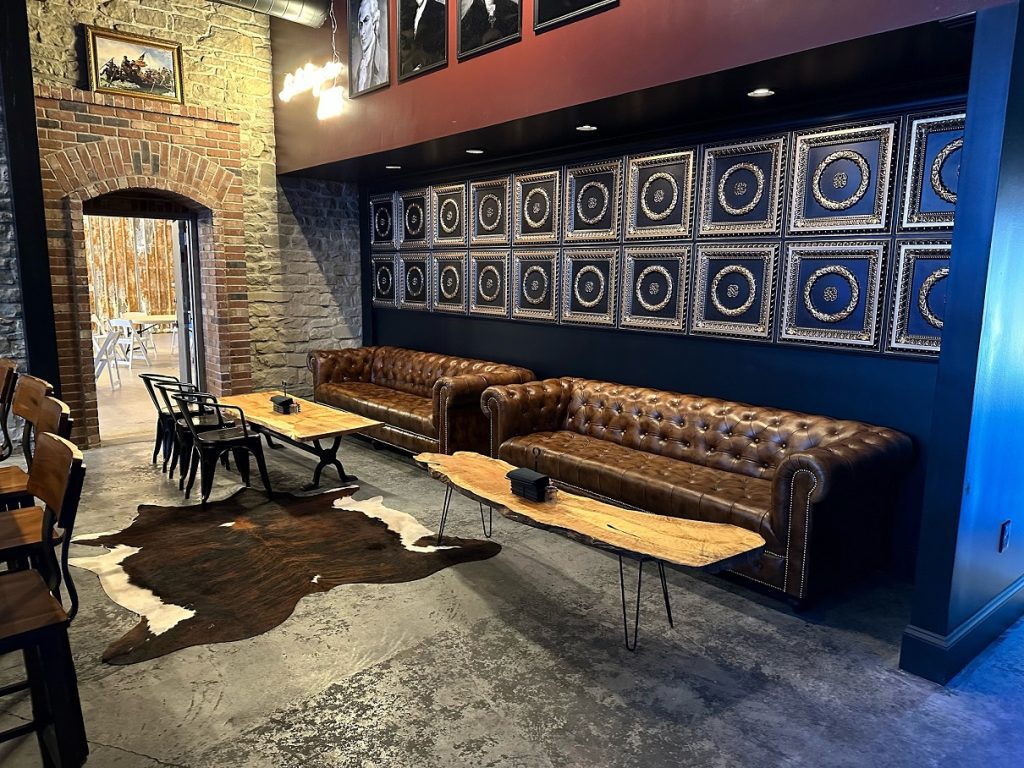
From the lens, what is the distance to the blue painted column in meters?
2.40

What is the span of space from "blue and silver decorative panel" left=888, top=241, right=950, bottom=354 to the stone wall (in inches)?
221

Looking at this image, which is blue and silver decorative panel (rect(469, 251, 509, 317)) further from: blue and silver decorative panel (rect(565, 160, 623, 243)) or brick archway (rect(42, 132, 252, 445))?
brick archway (rect(42, 132, 252, 445))

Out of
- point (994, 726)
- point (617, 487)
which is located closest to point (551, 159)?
point (617, 487)

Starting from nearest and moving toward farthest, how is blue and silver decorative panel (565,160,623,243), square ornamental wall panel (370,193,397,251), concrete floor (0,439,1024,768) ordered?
concrete floor (0,439,1024,768)
blue and silver decorative panel (565,160,623,243)
square ornamental wall panel (370,193,397,251)

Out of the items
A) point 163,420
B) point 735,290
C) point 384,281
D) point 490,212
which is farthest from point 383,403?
point 735,290

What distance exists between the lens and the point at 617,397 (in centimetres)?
471

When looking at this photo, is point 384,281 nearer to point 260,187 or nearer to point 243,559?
point 260,187

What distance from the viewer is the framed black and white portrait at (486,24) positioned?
419cm

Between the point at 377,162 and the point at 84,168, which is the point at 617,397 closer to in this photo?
the point at 377,162

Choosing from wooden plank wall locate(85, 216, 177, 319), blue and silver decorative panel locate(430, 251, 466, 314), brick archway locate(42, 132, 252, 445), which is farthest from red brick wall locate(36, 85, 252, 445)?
wooden plank wall locate(85, 216, 177, 319)

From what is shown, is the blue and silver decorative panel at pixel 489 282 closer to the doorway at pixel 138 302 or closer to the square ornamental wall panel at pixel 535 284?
the square ornamental wall panel at pixel 535 284

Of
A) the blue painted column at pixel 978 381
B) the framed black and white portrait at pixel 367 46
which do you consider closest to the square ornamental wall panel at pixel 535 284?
the framed black and white portrait at pixel 367 46

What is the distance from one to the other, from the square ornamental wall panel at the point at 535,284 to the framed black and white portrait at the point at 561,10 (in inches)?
69.4

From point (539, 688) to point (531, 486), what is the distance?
0.89m
